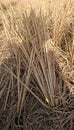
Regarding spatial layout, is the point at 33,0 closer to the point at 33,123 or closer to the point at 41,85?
the point at 41,85

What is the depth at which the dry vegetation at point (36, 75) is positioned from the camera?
1708mm

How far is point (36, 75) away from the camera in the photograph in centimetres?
175

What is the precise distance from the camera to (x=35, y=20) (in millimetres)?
1806

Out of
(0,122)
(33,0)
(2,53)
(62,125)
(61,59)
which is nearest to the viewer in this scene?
(62,125)

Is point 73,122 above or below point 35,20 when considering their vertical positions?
below

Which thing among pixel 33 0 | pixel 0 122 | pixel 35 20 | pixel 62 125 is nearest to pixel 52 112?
pixel 62 125

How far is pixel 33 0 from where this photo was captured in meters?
2.31

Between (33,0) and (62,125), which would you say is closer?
(62,125)

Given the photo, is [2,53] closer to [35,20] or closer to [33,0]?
[35,20]

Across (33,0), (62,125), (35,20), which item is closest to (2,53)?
(35,20)

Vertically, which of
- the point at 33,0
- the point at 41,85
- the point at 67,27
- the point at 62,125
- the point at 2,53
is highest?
the point at 33,0

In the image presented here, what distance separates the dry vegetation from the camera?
1.71 meters

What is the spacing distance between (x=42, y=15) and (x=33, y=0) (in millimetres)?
504

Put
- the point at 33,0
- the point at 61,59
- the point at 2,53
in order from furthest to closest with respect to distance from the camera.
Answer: the point at 33,0
the point at 2,53
the point at 61,59
